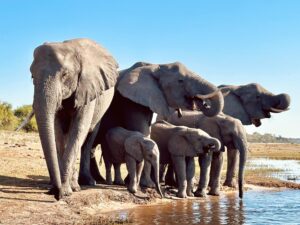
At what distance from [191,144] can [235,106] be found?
600 centimetres

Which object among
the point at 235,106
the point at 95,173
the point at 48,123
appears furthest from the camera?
the point at 235,106

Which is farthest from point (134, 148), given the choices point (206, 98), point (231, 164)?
point (231, 164)

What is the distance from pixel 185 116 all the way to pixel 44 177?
4.72m

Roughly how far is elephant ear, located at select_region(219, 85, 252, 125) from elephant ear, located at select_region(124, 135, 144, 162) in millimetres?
7441

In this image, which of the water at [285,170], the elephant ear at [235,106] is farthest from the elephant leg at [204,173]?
the water at [285,170]

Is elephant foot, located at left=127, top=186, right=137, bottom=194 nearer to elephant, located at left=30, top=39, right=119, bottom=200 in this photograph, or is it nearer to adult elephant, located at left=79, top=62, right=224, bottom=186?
adult elephant, located at left=79, top=62, right=224, bottom=186

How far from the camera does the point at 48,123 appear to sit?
1030 centimetres

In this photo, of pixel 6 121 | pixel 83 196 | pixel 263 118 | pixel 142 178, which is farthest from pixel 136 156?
pixel 6 121

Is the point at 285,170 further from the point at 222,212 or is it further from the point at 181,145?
the point at 222,212

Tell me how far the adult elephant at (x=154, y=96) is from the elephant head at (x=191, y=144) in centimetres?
67

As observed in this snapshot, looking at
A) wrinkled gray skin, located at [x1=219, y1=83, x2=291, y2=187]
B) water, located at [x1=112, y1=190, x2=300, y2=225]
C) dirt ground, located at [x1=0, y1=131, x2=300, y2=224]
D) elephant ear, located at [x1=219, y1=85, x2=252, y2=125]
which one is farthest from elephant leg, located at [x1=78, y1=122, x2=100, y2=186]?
wrinkled gray skin, located at [x1=219, y1=83, x2=291, y2=187]

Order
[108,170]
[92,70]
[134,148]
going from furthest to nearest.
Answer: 1. [108,170]
2. [134,148]
3. [92,70]

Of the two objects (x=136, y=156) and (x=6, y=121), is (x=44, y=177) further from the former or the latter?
(x=6, y=121)

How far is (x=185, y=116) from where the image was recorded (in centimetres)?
1752
